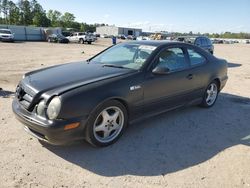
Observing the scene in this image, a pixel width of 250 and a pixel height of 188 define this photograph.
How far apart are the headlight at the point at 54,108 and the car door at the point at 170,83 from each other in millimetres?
1468

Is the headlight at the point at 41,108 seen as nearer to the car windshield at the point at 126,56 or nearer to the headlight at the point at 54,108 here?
the headlight at the point at 54,108

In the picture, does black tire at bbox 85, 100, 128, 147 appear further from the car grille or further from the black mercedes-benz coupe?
the car grille

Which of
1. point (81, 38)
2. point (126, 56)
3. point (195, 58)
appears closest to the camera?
point (126, 56)

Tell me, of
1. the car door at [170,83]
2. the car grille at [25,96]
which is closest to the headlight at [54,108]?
the car grille at [25,96]

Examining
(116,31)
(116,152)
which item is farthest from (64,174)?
(116,31)

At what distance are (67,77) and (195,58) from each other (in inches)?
109

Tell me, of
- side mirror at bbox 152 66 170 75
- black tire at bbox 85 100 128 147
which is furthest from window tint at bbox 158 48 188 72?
black tire at bbox 85 100 128 147

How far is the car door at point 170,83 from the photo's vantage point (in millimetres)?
4188

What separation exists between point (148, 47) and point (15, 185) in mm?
3016

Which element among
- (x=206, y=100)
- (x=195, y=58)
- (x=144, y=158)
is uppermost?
(x=195, y=58)

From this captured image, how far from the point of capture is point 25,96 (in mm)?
3621

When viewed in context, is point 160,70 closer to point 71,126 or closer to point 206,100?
point 71,126

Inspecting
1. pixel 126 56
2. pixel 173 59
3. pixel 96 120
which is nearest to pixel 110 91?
pixel 96 120

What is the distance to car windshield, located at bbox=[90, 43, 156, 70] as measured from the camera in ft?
14.3
